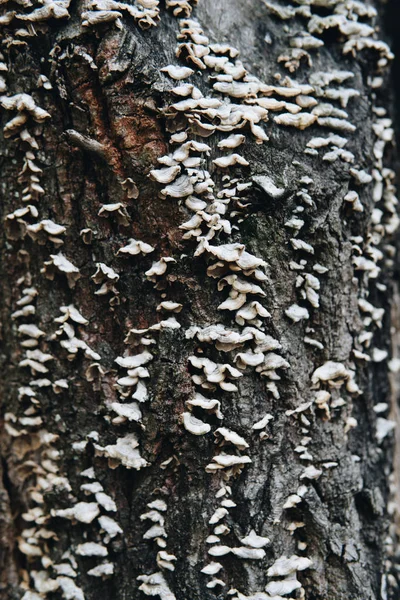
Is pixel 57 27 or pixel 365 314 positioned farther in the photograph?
pixel 365 314

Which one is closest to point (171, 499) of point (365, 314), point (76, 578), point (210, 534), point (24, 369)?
point (210, 534)

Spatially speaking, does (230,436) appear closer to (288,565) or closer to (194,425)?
(194,425)

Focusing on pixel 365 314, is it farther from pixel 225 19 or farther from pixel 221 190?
pixel 225 19

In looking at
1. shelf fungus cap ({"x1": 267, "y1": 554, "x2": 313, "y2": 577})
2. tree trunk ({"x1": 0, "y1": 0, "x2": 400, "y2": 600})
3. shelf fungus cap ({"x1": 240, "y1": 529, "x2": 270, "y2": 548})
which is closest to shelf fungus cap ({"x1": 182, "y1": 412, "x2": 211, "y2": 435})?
tree trunk ({"x1": 0, "y1": 0, "x2": 400, "y2": 600})

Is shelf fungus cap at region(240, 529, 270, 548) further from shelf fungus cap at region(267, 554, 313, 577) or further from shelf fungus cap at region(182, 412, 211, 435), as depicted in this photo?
shelf fungus cap at region(182, 412, 211, 435)

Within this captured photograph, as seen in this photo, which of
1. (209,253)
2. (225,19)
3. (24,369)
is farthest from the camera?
(24,369)

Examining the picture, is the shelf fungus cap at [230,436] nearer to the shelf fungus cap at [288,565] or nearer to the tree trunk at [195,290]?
the tree trunk at [195,290]

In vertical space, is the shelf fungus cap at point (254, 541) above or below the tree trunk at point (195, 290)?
below

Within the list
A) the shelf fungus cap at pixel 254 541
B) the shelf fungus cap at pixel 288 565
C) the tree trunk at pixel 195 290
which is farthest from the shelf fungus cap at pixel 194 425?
the shelf fungus cap at pixel 288 565

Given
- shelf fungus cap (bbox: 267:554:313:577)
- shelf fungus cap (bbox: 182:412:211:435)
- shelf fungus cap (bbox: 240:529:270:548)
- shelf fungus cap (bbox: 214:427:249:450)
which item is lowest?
shelf fungus cap (bbox: 267:554:313:577)
